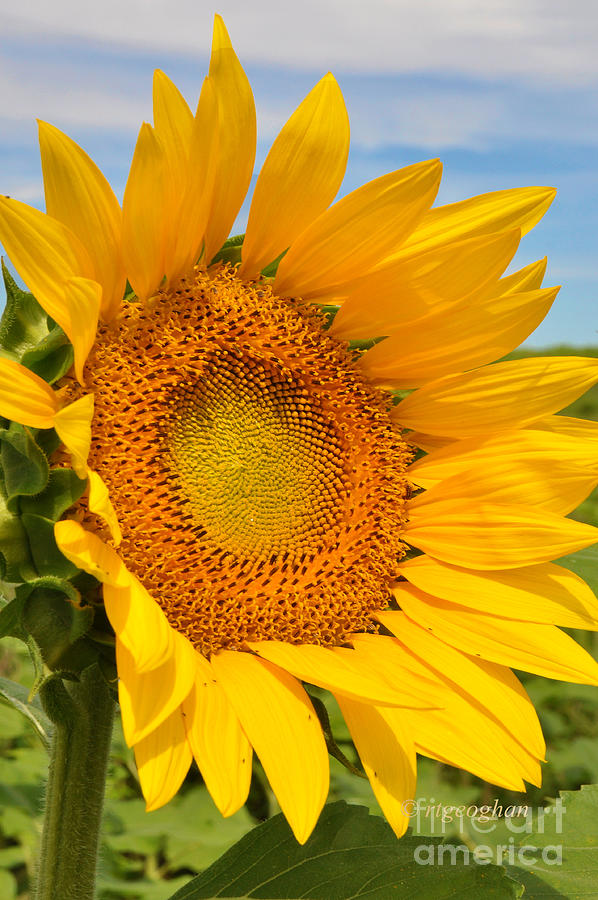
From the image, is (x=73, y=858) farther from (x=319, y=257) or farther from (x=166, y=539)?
(x=319, y=257)

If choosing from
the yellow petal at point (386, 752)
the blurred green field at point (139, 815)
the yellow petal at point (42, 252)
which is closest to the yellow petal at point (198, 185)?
the yellow petal at point (42, 252)

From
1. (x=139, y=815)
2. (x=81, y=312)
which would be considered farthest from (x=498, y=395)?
(x=139, y=815)

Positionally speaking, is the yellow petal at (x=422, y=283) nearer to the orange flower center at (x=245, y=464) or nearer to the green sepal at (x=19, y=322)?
the orange flower center at (x=245, y=464)

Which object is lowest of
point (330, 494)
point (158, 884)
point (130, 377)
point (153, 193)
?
point (158, 884)

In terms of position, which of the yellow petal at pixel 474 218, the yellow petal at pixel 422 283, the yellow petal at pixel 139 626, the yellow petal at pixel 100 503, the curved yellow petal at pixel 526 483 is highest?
the yellow petal at pixel 474 218

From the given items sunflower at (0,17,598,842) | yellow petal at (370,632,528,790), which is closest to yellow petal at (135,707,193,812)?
sunflower at (0,17,598,842)

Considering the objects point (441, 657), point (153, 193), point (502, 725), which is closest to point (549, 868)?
point (502, 725)

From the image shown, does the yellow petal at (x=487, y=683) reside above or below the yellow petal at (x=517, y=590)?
below
